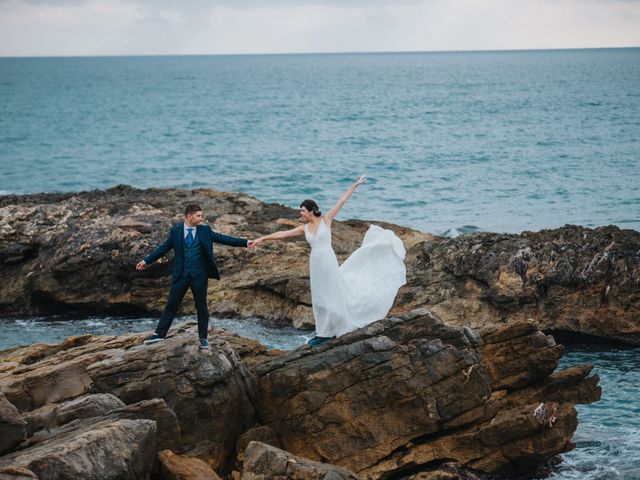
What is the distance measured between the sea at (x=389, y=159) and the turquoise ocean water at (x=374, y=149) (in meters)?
0.17

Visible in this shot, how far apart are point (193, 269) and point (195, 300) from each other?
50 cm

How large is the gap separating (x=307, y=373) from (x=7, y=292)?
544 inches

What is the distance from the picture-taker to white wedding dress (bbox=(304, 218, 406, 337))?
49.9 ft

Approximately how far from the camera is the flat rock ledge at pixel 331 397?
13.3 m

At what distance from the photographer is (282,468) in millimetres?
11383

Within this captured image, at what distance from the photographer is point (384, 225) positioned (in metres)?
28.7

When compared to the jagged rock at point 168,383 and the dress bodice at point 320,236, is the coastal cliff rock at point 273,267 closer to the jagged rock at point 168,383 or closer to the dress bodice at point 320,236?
the dress bodice at point 320,236

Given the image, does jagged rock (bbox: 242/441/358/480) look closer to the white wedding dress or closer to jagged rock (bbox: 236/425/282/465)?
jagged rock (bbox: 236/425/282/465)

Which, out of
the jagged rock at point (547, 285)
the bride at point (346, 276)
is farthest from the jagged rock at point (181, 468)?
the jagged rock at point (547, 285)

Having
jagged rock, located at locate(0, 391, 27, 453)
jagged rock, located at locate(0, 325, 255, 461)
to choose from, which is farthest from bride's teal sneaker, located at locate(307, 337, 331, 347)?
jagged rock, located at locate(0, 391, 27, 453)

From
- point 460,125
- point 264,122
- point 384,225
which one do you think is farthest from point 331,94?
point 384,225

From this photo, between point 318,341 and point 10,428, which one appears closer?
point 10,428

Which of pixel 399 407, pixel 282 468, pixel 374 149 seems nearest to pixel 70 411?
pixel 282 468

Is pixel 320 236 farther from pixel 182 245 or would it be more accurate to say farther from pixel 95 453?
pixel 95 453
